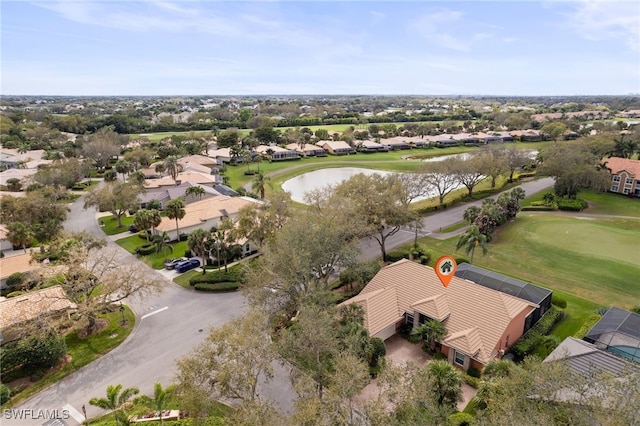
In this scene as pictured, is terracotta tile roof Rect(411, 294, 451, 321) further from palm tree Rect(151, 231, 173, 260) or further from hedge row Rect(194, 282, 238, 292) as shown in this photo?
palm tree Rect(151, 231, 173, 260)

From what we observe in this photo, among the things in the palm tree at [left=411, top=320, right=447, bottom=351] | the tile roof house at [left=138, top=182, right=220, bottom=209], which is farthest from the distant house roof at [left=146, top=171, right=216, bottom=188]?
the palm tree at [left=411, top=320, right=447, bottom=351]

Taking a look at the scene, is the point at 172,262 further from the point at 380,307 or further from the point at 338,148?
the point at 338,148

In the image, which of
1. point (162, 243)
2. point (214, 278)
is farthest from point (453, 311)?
point (162, 243)

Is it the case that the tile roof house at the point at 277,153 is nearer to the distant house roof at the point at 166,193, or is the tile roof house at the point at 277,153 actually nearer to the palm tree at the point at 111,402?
the distant house roof at the point at 166,193

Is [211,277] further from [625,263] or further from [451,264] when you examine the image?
[625,263]

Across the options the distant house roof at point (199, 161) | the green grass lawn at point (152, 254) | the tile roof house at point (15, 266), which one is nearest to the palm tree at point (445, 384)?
the green grass lawn at point (152, 254)

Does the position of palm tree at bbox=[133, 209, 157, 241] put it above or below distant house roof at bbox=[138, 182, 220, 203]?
above
